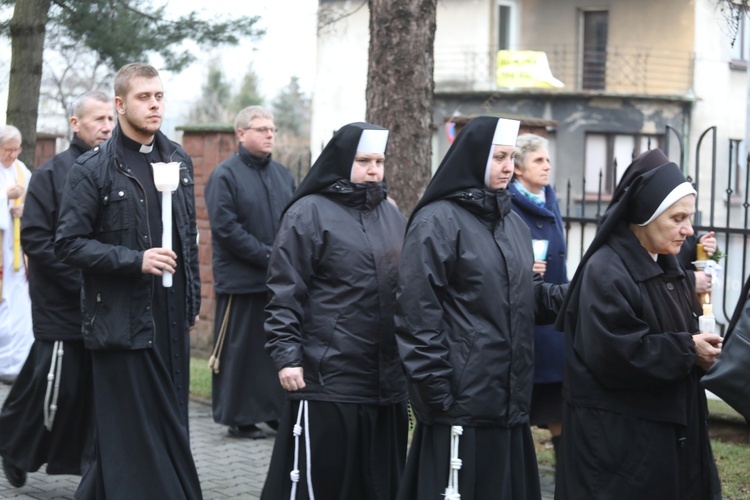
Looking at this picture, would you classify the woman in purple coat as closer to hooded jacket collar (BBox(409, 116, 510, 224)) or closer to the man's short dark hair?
hooded jacket collar (BBox(409, 116, 510, 224))

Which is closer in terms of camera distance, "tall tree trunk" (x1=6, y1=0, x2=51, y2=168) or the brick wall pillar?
"tall tree trunk" (x1=6, y1=0, x2=51, y2=168)

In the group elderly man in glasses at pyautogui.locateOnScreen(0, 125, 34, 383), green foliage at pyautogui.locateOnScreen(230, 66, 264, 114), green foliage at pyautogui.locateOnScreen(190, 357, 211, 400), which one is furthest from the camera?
green foliage at pyautogui.locateOnScreen(230, 66, 264, 114)

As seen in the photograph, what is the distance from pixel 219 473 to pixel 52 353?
4.64ft

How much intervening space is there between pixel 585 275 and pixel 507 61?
4.68m

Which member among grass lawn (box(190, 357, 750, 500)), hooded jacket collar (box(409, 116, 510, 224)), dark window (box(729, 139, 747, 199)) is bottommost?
grass lawn (box(190, 357, 750, 500))

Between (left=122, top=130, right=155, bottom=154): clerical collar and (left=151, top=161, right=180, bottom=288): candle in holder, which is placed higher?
(left=122, top=130, right=155, bottom=154): clerical collar

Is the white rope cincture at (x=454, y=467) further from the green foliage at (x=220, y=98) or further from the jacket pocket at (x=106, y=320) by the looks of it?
the green foliage at (x=220, y=98)

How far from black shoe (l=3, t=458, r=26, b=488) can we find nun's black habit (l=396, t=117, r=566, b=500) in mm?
2744

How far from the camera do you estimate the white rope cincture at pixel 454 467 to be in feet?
15.6

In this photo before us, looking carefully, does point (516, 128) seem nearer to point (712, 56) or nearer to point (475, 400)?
point (475, 400)

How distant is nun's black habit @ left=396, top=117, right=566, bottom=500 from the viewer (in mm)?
4742

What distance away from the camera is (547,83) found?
28.0ft

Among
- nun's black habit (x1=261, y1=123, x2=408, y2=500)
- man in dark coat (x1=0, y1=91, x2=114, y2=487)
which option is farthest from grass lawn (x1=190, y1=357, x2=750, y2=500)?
man in dark coat (x1=0, y1=91, x2=114, y2=487)

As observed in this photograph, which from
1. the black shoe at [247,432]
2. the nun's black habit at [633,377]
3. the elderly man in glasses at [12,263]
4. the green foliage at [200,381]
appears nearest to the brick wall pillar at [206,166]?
the green foliage at [200,381]
